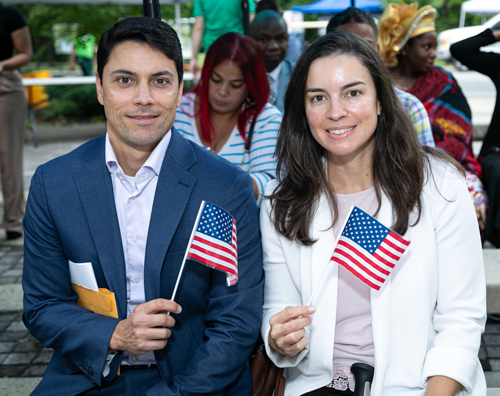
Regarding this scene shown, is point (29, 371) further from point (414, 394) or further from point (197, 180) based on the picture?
point (414, 394)

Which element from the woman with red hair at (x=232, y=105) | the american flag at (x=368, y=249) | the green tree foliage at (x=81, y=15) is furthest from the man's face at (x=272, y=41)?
A: the green tree foliage at (x=81, y=15)

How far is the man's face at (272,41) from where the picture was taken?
533cm

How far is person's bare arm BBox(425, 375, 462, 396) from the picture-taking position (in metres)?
2.02

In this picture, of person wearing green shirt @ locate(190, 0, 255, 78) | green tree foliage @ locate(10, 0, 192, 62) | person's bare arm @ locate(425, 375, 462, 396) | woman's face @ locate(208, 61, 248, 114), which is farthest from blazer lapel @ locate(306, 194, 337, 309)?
green tree foliage @ locate(10, 0, 192, 62)

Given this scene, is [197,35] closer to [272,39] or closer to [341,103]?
[272,39]

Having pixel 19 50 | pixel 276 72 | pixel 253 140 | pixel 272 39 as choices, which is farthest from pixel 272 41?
pixel 19 50

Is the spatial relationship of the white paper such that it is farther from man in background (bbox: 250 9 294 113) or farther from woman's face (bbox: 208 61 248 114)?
man in background (bbox: 250 9 294 113)

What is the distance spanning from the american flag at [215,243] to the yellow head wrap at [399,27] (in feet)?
10.3

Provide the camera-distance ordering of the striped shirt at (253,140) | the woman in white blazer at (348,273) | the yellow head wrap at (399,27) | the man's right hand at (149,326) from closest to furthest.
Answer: the man's right hand at (149,326), the woman in white blazer at (348,273), the striped shirt at (253,140), the yellow head wrap at (399,27)

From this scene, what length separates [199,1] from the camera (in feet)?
19.1

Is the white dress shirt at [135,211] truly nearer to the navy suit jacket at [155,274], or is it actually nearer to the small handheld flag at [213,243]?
the navy suit jacket at [155,274]

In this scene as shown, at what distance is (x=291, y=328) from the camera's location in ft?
6.63

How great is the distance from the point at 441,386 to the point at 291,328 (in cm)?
56

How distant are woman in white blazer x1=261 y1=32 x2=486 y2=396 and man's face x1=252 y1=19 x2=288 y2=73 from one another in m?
2.98
